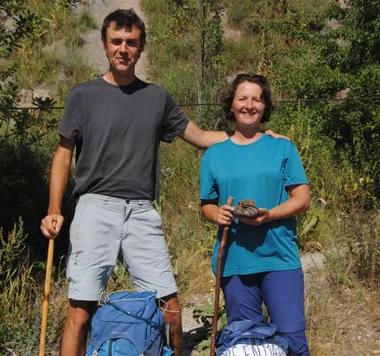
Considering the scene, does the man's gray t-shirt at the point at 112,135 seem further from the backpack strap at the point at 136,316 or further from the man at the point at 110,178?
the backpack strap at the point at 136,316

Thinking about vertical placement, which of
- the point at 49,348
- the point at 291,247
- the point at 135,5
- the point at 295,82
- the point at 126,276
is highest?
the point at 135,5

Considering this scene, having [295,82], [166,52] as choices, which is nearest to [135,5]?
[166,52]

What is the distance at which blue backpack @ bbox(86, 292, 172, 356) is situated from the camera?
2.88 m

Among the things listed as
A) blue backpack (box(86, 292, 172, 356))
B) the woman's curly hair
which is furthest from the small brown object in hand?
blue backpack (box(86, 292, 172, 356))

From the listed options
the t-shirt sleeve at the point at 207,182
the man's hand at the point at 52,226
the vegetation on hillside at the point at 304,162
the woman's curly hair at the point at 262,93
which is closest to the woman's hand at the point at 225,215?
the t-shirt sleeve at the point at 207,182

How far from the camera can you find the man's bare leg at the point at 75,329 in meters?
3.02

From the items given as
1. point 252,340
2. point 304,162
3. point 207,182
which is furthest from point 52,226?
point 304,162

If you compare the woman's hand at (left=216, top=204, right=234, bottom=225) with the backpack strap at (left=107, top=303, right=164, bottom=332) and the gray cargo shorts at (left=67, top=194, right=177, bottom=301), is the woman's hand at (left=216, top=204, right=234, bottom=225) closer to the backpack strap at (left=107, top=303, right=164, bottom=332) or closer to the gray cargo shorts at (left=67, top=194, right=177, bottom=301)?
the gray cargo shorts at (left=67, top=194, right=177, bottom=301)

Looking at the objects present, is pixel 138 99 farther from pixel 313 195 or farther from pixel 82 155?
pixel 313 195

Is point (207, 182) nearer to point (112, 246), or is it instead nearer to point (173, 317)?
point (112, 246)

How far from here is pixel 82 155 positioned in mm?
3037

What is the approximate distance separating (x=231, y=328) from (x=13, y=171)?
3.60m

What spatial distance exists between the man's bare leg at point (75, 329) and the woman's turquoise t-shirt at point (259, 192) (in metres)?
0.77

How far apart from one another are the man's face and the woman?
0.59 m
